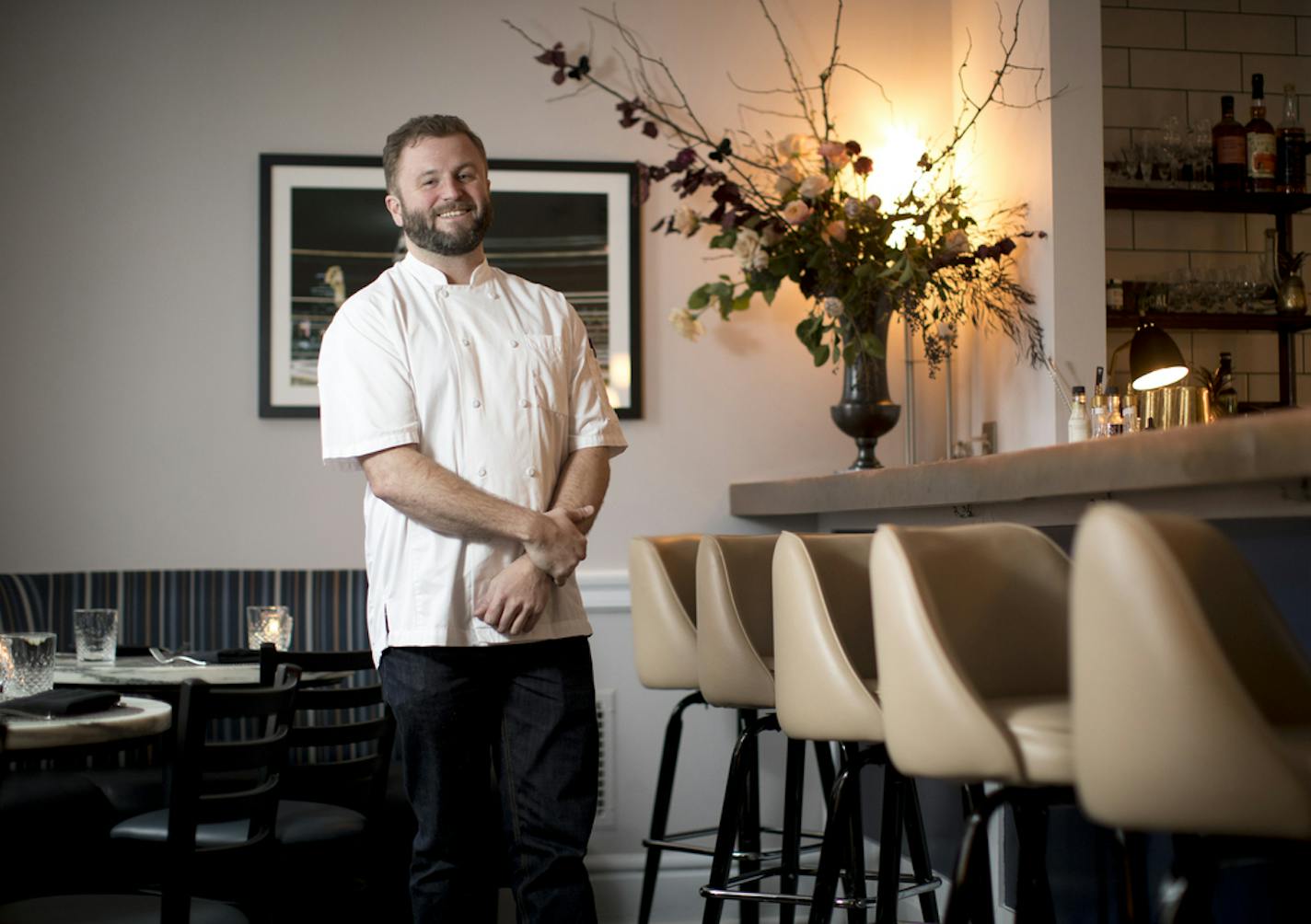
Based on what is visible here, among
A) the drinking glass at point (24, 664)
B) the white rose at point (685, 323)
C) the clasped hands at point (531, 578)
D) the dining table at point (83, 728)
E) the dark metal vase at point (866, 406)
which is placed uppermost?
the white rose at point (685, 323)

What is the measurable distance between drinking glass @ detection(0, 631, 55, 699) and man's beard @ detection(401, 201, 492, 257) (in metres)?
0.94

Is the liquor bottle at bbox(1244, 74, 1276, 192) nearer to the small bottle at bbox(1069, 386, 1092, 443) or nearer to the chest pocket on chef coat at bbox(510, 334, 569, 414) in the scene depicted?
the small bottle at bbox(1069, 386, 1092, 443)

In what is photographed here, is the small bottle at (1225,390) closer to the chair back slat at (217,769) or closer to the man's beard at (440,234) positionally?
the man's beard at (440,234)

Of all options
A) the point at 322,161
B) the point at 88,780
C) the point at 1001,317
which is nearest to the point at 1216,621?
the point at 1001,317

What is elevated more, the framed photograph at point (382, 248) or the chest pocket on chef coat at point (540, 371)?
the framed photograph at point (382, 248)

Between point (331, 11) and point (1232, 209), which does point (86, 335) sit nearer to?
point (331, 11)

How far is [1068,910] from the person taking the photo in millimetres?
2820

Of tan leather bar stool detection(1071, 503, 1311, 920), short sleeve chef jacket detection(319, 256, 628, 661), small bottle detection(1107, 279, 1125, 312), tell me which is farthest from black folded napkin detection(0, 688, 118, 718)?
small bottle detection(1107, 279, 1125, 312)

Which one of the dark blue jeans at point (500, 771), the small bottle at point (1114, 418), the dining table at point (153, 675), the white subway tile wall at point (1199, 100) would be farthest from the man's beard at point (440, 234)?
the white subway tile wall at point (1199, 100)

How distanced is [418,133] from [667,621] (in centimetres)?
115

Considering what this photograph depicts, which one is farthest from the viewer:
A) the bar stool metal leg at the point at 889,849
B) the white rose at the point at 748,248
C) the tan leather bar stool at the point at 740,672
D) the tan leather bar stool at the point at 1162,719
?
the white rose at the point at 748,248

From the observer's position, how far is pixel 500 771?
2271 mm

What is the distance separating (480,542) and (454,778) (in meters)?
0.37

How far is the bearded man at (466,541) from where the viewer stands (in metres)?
2.20
